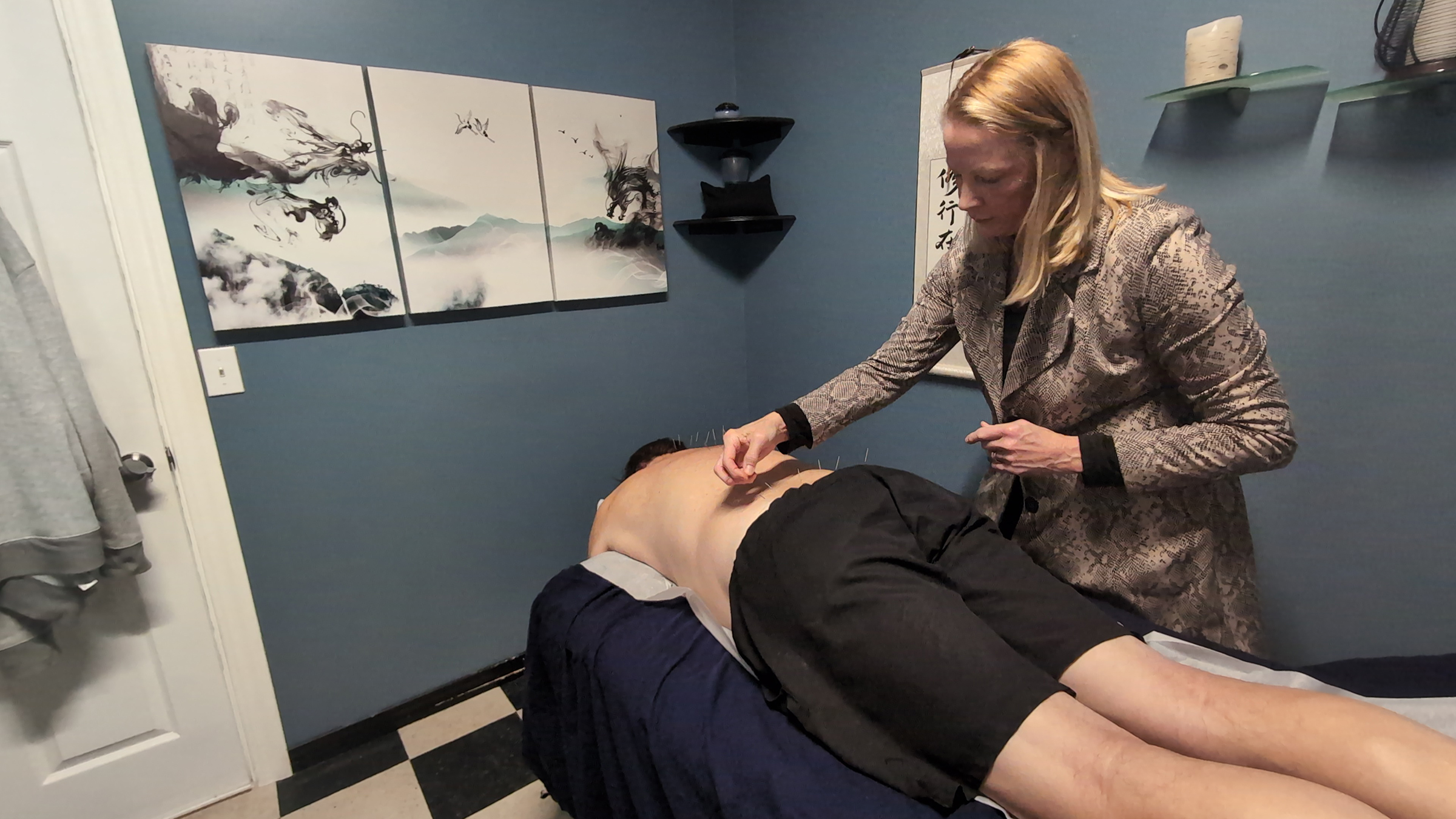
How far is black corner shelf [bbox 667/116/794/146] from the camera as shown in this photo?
6.53 feet

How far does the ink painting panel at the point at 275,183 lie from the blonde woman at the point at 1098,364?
109cm

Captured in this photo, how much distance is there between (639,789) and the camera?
3.45 ft

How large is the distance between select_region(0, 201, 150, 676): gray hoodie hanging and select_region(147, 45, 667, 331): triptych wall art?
276 mm

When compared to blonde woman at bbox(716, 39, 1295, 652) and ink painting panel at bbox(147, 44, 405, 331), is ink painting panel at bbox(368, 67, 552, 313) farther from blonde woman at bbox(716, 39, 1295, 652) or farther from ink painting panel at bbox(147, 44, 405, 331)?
blonde woman at bbox(716, 39, 1295, 652)

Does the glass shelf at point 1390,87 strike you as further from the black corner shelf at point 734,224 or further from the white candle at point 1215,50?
the black corner shelf at point 734,224

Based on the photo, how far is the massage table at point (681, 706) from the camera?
0.86 meters

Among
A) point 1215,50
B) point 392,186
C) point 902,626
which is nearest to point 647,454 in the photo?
point 392,186

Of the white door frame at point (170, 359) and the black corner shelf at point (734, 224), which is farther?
the black corner shelf at point (734, 224)

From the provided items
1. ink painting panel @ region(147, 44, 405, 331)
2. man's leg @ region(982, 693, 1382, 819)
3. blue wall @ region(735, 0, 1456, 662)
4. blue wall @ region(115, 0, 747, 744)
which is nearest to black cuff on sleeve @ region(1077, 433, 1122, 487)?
man's leg @ region(982, 693, 1382, 819)

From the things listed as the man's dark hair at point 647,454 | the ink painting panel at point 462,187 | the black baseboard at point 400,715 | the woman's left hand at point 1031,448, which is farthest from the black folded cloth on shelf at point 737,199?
the black baseboard at point 400,715

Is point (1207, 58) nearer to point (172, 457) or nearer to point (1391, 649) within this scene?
point (1391, 649)

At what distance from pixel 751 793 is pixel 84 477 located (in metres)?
1.43

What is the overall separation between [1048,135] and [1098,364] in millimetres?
367

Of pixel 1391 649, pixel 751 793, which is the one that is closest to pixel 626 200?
pixel 751 793
